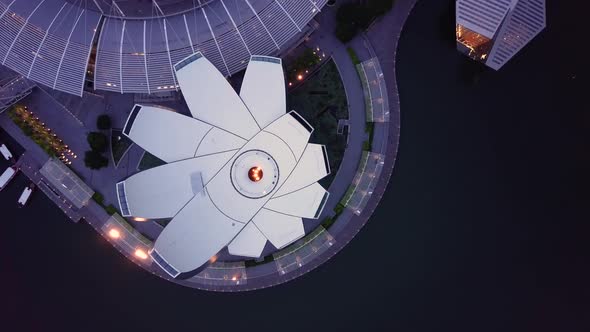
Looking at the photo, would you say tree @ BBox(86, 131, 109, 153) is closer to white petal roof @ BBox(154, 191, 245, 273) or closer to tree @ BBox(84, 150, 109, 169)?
tree @ BBox(84, 150, 109, 169)

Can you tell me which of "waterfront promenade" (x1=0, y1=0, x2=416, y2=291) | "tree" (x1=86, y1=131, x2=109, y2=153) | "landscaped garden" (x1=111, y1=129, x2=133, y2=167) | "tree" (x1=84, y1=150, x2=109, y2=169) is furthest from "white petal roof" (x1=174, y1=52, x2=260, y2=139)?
"tree" (x1=84, y1=150, x2=109, y2=169)

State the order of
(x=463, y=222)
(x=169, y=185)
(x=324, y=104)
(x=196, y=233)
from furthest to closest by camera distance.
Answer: (x=324, y=104), (x=463, y=222), (x=196, y=233), (x=169, y=185)

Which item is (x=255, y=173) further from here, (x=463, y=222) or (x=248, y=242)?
(x=463, y=222)

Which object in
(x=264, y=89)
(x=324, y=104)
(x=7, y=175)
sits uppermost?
(x=324, y=104)

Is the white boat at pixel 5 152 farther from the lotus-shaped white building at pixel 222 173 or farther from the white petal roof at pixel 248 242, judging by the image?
the white petal roof at pixel 248 242

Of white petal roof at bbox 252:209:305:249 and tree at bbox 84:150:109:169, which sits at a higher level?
tree at bbox 84:150:109:169

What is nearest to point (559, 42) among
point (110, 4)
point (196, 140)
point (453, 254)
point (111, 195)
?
point (453, 254)

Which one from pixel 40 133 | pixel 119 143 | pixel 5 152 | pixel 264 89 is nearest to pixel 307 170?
pixel 264 89
